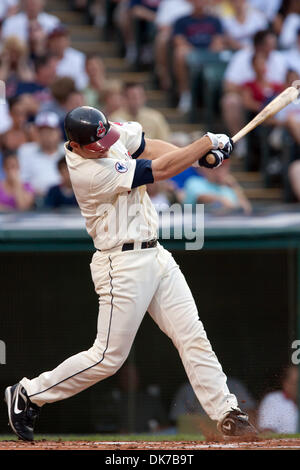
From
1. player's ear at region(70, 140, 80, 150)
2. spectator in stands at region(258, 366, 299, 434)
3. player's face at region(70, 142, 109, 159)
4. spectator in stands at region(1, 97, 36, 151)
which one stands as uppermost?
spectator in stands at region(1, 97, 36, 151)

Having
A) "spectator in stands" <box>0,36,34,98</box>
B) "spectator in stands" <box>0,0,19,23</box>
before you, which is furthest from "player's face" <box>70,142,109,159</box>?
"spectator in stands" <box>0,0,19,23</box>

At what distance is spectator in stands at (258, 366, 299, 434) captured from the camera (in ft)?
21.9

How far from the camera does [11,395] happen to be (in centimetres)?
541

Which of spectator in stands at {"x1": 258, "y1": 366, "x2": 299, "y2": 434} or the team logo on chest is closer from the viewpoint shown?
the team logo on chest

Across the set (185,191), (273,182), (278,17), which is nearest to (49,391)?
(185,191)

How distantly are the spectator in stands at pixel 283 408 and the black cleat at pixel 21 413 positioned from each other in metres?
1.84

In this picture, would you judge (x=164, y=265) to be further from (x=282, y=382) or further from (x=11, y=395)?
(x=282, y=382)

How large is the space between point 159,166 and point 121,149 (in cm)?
35

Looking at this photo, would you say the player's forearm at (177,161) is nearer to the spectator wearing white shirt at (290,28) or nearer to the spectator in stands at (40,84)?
the spectator in stands at (40,84)

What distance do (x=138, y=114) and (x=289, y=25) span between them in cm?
257

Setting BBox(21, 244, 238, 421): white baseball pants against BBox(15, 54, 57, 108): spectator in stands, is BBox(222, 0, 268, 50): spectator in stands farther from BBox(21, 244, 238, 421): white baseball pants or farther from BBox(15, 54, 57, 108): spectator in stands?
BBox(21, 244, 238, 421): white baseball pants

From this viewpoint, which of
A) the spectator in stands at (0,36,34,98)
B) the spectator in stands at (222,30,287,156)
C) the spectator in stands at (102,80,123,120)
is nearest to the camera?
the spectator in stands at (102,80,123,120)

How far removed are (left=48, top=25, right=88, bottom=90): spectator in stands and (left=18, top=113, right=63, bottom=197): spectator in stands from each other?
137 centimetres

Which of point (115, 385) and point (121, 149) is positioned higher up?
point (121, 149)
